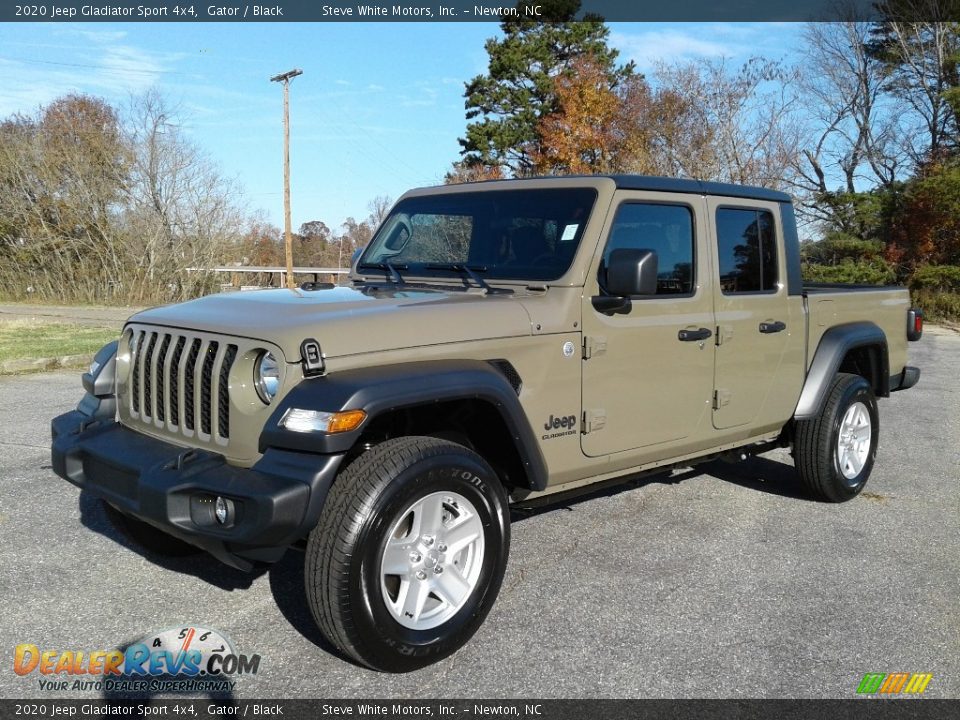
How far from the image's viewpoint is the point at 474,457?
3.44 m

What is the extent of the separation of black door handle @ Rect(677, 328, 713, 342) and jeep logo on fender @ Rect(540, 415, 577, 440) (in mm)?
861

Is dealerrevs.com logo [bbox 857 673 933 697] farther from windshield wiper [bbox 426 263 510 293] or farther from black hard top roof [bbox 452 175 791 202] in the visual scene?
black hard top roof [bbox 452 175 791 202]

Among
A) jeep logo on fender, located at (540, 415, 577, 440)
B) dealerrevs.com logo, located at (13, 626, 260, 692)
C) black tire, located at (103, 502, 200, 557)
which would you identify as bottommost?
dealerrevs.com logo, located at (13, 626, 260, 692)

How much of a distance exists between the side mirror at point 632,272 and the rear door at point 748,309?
0.93 metres

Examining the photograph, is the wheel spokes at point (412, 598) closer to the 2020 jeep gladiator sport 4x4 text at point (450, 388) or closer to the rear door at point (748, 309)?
the 2020 jeep gladiator sport 4x4 text at point (450, 388)

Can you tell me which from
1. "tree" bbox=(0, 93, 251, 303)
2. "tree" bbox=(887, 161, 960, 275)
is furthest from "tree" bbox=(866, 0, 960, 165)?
"tree" bbox=(0, 93, 251, 303)

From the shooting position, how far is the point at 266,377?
3240 millimetres

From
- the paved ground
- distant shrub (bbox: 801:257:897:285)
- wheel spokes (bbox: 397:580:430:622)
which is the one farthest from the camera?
distant shrub (bbox: 801:257:897:285)

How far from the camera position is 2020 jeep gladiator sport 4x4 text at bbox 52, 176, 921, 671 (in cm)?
309

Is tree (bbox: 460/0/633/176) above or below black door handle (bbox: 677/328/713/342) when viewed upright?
above

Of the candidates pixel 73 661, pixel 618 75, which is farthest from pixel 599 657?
pixel 618 75

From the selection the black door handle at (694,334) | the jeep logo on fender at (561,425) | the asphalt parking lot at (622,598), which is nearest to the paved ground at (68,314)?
the asphalt parking lot at (622,598)

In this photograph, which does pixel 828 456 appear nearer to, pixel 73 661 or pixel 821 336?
pixel 821 336

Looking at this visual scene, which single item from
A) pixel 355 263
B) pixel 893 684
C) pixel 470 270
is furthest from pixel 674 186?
pixel 893 684
